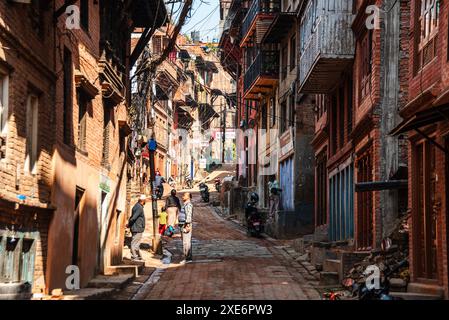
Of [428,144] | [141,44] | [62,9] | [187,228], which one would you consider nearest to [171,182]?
[141,44]

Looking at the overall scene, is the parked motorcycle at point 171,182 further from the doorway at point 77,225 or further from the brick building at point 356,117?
the doorway at point 77,225

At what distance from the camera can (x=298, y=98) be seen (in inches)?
1399

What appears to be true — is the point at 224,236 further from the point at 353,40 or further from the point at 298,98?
the point at 353,40

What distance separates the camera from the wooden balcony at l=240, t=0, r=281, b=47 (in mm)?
41156

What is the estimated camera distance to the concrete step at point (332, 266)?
63.5 feet

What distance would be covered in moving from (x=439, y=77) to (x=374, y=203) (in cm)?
651

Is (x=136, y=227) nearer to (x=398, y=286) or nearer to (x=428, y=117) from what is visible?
(x=398, y=286)

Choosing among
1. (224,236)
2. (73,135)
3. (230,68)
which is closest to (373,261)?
(73,135)

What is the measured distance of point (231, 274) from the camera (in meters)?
21.0

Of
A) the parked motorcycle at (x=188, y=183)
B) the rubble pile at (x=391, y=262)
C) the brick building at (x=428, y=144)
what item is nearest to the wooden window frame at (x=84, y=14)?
the brick building at (x=428, y=144)

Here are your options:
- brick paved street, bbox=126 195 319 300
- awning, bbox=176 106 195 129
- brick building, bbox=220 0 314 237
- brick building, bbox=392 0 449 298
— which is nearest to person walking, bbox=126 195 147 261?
brick paved street, bbox=126 195 319 300

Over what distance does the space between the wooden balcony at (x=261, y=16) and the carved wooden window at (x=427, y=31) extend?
24897 millimetres

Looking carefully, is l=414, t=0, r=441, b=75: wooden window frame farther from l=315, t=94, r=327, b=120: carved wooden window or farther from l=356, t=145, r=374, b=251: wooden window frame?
l=315, t=94, r=327, b=120: carved wooden window

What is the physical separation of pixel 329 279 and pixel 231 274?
2.89 metres
